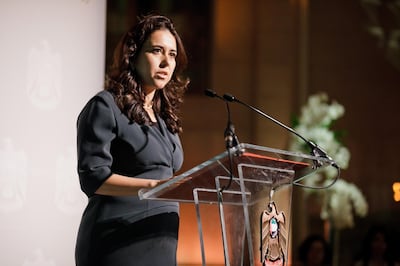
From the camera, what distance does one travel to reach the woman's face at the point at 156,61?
7.94ft

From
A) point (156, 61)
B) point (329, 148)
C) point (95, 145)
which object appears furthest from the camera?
point (329, 148)

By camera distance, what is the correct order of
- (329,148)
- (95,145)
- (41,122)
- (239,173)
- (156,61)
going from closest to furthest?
(239,173)
(95,145)
(156,61)
(41,122)
(329,148)

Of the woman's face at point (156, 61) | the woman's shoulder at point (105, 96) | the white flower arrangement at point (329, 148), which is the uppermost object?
the woman's face at point (156, 61)

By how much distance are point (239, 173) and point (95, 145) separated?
1.45 feet

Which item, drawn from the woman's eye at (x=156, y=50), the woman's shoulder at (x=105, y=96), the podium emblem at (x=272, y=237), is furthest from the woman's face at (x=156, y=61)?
the podium emblem at (x=272, y=237)

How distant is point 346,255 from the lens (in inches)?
381

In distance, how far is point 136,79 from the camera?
8.08ft

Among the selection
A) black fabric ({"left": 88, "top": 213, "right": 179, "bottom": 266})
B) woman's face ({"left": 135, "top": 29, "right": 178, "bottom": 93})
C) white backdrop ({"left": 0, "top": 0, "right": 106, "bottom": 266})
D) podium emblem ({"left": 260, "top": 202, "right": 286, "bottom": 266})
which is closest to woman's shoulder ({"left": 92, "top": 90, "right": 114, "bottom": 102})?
woman's face ({"left": 135, "top": 29, "right": 178, "bottom": 93})

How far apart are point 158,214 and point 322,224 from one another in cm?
Answer: 721

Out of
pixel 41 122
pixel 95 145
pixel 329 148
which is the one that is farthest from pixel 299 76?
pixel 95 145

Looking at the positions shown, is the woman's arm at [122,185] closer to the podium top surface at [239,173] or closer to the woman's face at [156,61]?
the podium top surface at [239,173]

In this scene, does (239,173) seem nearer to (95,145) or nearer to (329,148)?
(95,145)

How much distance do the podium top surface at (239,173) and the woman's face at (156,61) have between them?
0.40 metres

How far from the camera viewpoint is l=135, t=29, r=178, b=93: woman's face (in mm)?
2420
